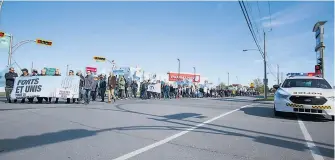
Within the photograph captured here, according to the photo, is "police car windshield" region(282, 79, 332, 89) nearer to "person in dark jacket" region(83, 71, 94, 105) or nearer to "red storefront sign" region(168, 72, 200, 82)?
"person in dark jacket" region(83, 71, 94, 105)

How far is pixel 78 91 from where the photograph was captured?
42.6 feet

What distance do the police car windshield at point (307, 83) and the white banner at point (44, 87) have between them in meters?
10.4

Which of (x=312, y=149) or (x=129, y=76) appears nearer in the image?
(x=312, y=149)

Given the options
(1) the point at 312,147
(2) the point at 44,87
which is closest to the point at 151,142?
(1) the point at 312,147

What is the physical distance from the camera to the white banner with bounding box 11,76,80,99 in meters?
12.4

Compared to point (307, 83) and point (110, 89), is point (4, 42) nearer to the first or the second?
point (110, 89)

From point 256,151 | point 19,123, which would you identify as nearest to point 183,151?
point 256,151

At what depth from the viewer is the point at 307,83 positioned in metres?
9.72

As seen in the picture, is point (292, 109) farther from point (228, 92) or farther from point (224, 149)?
point (228, 92)

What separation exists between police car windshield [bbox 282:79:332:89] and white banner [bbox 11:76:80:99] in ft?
34.2

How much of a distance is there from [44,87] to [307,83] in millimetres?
12431

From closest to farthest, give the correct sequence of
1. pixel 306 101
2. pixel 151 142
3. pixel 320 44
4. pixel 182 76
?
pixel 151 142, pixel 306 101, pixel 320 44, pixel 182 76

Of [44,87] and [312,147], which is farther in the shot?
[44,87]

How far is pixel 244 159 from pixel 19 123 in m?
5.54
